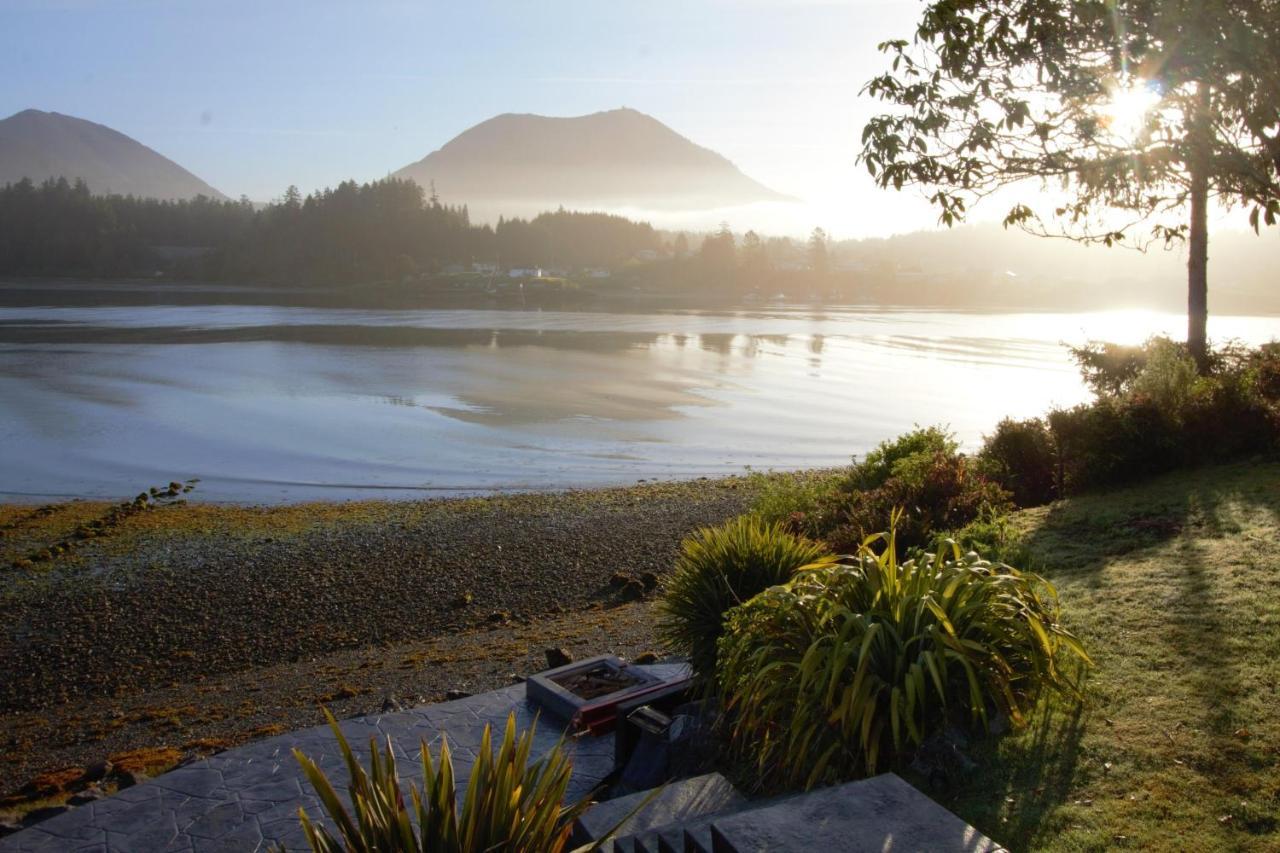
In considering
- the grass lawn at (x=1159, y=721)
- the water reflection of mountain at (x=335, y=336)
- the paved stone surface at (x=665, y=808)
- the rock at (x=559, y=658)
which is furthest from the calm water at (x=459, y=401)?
the paved stone surface at (x=665, y=808)

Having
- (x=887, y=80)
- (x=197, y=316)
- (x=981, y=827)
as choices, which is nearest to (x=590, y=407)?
(x=887, y=80)

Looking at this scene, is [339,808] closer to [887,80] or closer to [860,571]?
[860,571]

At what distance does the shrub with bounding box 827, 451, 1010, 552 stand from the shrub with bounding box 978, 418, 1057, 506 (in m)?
0.96

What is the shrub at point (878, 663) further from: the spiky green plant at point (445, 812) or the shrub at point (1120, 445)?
the shrub at point (1120, 445)

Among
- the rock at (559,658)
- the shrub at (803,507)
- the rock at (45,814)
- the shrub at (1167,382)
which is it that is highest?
the shrub at (1167,382)

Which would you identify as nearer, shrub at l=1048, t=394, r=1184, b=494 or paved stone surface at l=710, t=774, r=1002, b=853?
paved stone surface at l=710, t=774, r=1002, b=853

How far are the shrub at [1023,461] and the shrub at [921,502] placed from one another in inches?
38.0

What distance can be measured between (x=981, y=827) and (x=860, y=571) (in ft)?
4.33

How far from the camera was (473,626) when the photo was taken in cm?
1013

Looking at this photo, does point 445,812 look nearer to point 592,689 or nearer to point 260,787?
point 260,787

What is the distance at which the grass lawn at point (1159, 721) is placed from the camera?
3.30 metres

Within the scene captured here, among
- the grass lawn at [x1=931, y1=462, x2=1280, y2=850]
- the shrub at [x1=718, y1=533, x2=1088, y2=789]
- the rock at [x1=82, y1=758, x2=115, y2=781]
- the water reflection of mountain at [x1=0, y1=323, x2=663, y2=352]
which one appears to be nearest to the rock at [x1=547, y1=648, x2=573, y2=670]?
the shrub at [x1=718, y1=533, x2=1088, y2=789]

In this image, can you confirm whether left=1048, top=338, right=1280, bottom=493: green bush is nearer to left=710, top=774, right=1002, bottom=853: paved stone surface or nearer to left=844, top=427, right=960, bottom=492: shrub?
left=844, top=427, right=960, bottom=492: shrub

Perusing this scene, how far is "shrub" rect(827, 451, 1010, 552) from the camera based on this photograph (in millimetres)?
8320
